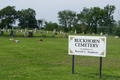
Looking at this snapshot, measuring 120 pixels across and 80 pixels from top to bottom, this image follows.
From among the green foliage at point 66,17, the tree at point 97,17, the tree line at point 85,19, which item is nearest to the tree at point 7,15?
the tree line at point 85,19

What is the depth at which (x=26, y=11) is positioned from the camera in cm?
8062

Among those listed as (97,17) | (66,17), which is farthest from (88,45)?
(66,17)

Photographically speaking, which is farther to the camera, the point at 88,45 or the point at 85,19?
the point at 85,19

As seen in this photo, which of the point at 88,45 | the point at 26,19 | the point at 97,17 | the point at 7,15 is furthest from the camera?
the point at 26,19

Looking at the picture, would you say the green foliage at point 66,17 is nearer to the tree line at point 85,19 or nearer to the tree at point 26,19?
the tree line at point 85,19

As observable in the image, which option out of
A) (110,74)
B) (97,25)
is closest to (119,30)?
(97,25)

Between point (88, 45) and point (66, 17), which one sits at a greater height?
point (66, 17)

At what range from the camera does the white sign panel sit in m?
5.23

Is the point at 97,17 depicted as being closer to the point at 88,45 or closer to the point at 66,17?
the point at 66,17

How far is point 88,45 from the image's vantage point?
5.38 m

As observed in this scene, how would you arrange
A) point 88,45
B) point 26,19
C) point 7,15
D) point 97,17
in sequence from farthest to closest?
point 26,19
point 7,15
point 97,17
point 88,45

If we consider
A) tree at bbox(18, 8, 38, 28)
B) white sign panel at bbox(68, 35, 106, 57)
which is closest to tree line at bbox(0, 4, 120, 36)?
tree at bbox(18, 8, 38, 28)

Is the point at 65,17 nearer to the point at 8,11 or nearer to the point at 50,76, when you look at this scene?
the point at 8,11

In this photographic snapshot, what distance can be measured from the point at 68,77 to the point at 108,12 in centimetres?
6050
